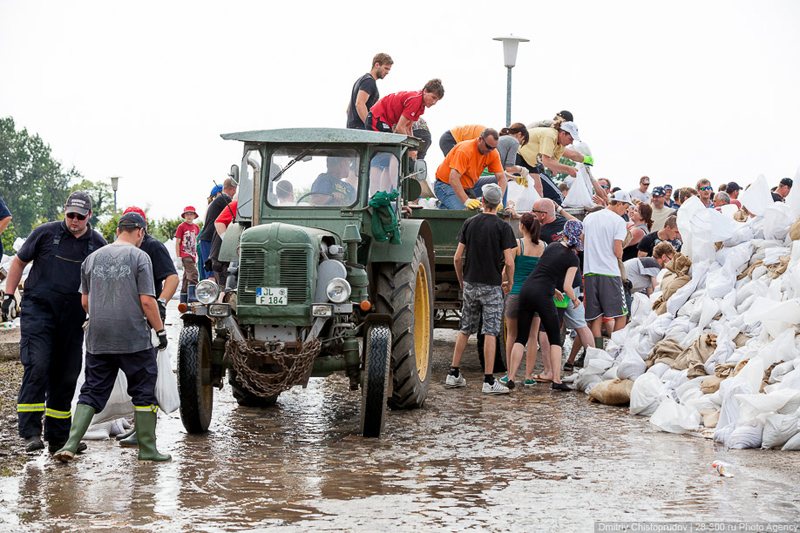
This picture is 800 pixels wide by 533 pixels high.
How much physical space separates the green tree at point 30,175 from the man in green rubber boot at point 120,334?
83080 millimetres

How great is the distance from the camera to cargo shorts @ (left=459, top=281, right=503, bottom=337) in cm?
1170

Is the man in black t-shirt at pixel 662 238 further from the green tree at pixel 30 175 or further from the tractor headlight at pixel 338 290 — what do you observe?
the green tree at pixel 30 175

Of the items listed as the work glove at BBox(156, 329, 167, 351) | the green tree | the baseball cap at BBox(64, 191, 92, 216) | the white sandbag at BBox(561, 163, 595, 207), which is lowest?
the work glove at BBox(156, 329, 167, 351)

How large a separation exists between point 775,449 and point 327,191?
4.17m

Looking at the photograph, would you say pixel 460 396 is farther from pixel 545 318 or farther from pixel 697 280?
pixel 697 280

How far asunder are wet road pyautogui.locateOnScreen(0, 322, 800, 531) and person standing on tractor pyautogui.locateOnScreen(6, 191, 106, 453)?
0.44m

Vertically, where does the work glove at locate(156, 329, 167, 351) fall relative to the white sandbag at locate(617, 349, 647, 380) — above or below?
above

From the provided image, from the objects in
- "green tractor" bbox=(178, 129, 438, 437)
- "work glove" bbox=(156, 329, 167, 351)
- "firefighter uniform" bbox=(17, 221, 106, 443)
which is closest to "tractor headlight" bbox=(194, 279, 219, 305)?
"green tractor" bbox=(178, 129, 438, 437)

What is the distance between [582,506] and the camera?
6.80 m

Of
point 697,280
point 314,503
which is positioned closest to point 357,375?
point 314,503

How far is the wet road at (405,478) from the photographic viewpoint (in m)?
6.50

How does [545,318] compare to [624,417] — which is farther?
[545,318]

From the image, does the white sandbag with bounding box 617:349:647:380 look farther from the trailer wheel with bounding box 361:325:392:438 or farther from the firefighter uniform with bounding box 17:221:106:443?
the firefighter uniform with bounding box 17:221:106:443

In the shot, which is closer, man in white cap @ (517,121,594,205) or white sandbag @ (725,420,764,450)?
white sandbag @ (725,420,764,450)
